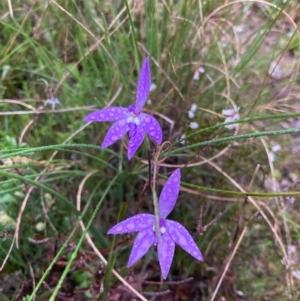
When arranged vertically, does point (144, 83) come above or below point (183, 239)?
above

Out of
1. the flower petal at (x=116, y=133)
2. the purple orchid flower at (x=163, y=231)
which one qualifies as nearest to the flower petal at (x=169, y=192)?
the purple orchid flower at (x=163, y=231)

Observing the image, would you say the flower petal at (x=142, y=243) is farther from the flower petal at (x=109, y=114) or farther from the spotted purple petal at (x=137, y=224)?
the flower petal at (x=109, y=114)

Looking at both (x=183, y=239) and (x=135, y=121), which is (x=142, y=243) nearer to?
(x=183, y=239)

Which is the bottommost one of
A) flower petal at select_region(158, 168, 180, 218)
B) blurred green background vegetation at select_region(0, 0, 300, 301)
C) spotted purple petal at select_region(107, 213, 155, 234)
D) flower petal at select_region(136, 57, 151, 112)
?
blurred green background vegetation at select_region(0, 0, 300, 301)

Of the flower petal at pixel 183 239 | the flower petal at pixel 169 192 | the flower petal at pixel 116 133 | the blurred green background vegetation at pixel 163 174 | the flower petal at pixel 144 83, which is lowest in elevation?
the blurred green background vegetation at pixel 163 174

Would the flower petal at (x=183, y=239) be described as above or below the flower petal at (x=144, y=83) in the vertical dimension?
below

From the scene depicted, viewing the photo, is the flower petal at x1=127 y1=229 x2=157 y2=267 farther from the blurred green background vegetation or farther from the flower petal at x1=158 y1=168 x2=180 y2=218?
the blurred green background vegetation

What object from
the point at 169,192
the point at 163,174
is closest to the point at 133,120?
the point at 169,192

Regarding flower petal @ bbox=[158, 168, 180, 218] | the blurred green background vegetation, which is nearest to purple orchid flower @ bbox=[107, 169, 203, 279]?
flower petal @ bbox=[158, 168, 180, 218]
